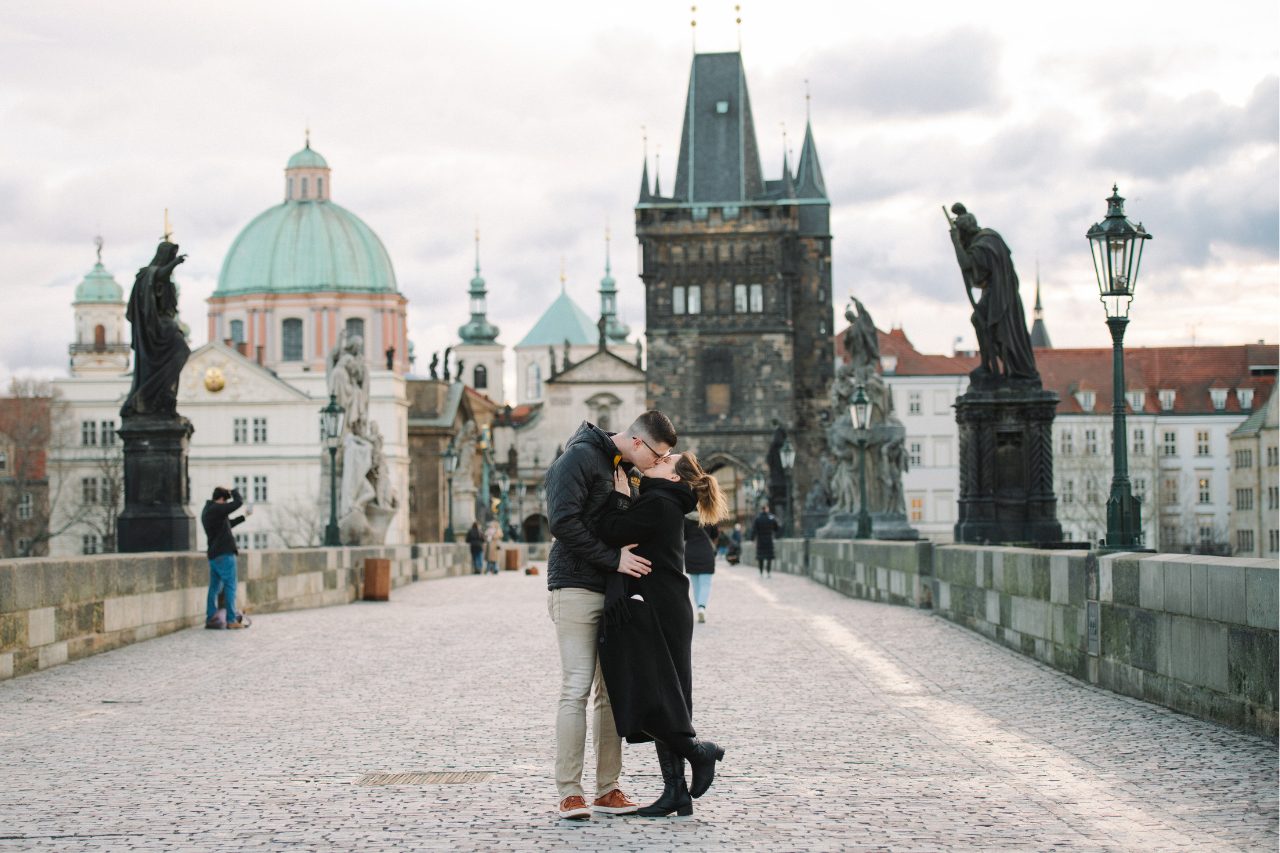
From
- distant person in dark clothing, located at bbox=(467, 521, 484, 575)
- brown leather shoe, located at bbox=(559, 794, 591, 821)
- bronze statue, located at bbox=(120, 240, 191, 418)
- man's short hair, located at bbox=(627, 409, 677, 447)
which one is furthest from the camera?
distant person in dark clothing, located at bbox=(467, 521, 484, 575)

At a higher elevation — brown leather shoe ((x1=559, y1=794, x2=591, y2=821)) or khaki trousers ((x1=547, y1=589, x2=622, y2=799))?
khaki trousers ((x1=547, y1=589, x2=622, y2=799))

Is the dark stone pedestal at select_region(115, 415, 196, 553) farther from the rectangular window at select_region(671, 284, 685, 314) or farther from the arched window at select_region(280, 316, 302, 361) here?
the arched window at select_region(280, 316, 302, 361)

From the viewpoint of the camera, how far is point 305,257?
114 metres

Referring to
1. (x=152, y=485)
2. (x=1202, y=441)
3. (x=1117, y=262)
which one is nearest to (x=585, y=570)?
(x=1117, y=262)

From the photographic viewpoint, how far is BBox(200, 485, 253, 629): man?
1898cm

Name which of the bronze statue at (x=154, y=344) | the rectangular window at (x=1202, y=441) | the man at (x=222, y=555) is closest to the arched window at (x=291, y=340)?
the rectangular window at (x=1202, y=441)

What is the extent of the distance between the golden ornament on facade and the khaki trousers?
89167mm

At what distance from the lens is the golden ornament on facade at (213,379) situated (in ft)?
311

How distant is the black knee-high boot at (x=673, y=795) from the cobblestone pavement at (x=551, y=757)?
2.7 inches

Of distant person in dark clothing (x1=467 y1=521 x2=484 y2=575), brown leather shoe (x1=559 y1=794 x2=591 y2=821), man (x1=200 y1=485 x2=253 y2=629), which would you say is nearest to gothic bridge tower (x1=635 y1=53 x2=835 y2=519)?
distant person in dark clothing (x1=467 y1=521 x2=484 y2=575)

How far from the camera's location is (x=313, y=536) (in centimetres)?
8481

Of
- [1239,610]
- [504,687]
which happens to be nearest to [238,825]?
[1239,610]

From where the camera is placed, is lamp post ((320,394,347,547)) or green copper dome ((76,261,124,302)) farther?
green copper dome ((76,261,124,302))

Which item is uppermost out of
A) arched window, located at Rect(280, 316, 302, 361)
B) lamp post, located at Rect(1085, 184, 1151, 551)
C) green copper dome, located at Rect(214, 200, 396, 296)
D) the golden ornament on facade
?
green copper dome, located at Rect(214, 200, 396, 296)
